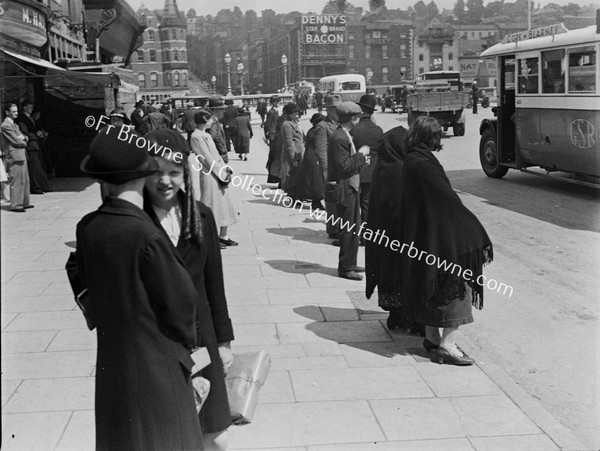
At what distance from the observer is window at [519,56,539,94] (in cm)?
1405

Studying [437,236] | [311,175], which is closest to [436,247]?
[437,236]

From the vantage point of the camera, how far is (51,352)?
5.71m

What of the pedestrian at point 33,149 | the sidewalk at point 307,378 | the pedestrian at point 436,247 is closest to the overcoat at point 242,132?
the pedestrian at point 33,149

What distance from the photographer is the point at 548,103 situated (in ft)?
44.1

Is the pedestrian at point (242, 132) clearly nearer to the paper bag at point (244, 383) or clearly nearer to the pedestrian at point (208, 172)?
the pedestrian at point (208, 172)

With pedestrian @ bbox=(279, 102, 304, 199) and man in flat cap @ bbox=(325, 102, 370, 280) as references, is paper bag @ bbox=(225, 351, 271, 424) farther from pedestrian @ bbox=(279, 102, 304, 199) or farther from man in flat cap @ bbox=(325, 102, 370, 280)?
pedestrian @ bbox=(279, 102, 304, 199)

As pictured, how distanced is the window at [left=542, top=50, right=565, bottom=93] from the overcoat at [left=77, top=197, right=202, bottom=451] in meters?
11.8

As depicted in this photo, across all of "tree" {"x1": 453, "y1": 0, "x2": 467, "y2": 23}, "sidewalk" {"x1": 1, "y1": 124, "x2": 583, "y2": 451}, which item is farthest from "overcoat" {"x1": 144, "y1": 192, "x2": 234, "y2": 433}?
"tree" {"x1": 453, "y1": 0, "x2": 467, "y2": 23}

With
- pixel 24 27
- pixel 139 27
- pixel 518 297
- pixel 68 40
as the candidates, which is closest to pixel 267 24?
pixel 139 27

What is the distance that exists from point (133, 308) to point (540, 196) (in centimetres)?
1209

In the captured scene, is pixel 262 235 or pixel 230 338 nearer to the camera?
pixel 230 338

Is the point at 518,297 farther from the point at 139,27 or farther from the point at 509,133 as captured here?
the point at 139,27

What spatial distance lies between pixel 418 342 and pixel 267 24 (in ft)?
441

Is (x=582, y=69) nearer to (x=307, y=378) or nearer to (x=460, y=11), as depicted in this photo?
(x=307, y=378)
